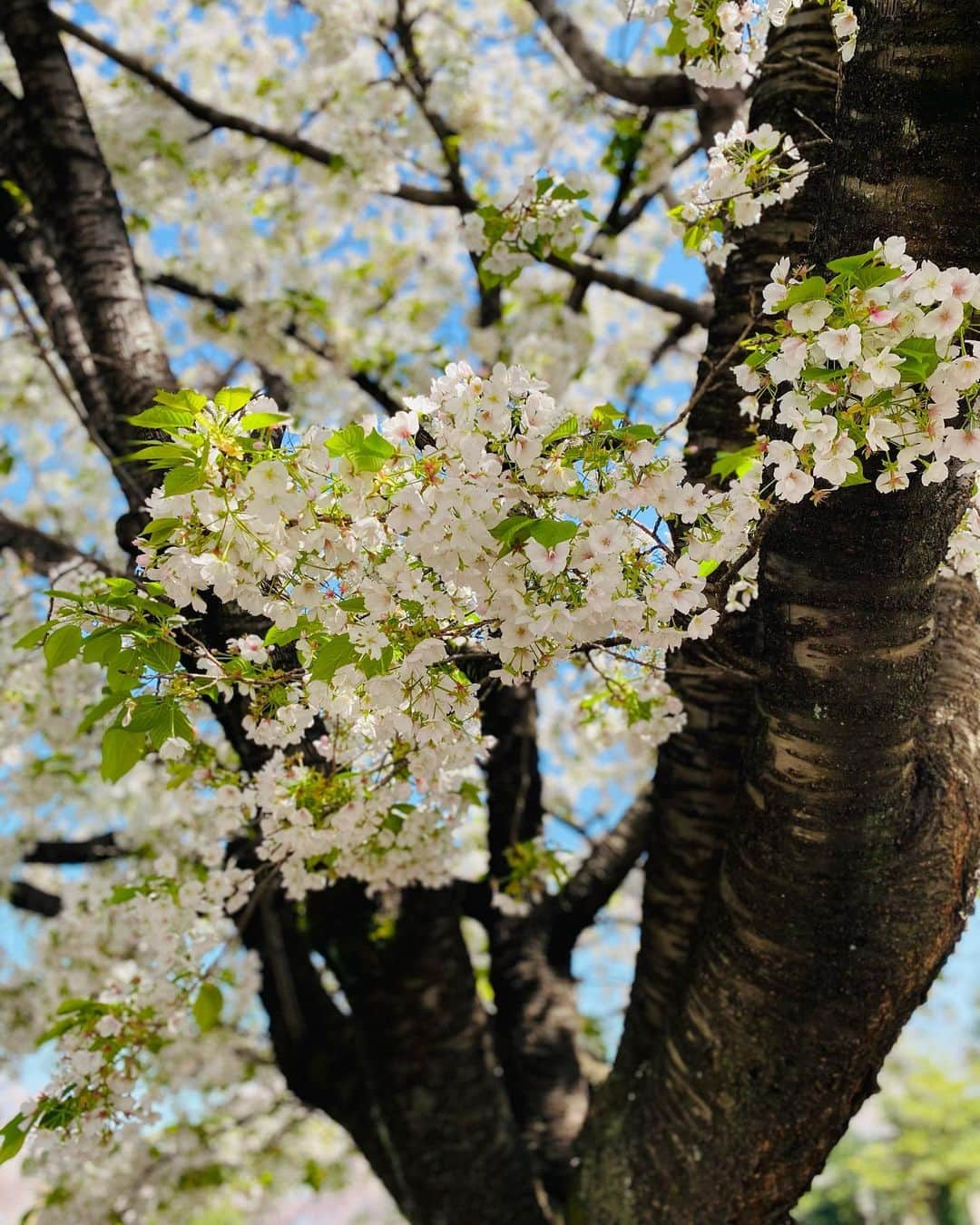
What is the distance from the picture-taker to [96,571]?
9.69 feet

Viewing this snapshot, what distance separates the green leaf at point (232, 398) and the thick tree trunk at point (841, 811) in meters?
1.00

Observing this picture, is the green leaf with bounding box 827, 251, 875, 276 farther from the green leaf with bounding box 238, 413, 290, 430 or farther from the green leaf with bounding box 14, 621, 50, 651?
the green leaf with bounding box 14, 621, 50, 651

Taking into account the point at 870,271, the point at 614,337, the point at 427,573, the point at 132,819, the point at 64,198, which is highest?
the point at 614,337

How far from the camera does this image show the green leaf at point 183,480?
1.23 m

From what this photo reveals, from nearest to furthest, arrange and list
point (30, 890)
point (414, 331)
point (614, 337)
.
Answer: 1. point (30, 890)
2. point (414, 331)
3. point (614, 337)

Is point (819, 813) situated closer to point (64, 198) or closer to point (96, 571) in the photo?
point (96, 571)

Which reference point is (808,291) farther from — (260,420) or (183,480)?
(183,480)

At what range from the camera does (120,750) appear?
1628mm

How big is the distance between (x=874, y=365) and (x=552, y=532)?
1.47ft

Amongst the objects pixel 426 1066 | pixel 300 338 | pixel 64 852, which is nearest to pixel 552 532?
pixel 426 1066

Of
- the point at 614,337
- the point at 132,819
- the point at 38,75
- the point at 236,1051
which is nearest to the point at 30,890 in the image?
the point at 132,819

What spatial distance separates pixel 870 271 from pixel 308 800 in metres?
1.49

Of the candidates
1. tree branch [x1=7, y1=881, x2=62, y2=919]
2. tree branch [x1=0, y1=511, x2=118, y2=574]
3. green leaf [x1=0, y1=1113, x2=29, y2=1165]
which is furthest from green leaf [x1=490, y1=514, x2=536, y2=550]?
tree branch [x1=7, y1=881, x2=62, y2=919]

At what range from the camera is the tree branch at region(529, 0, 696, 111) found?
135 inches
